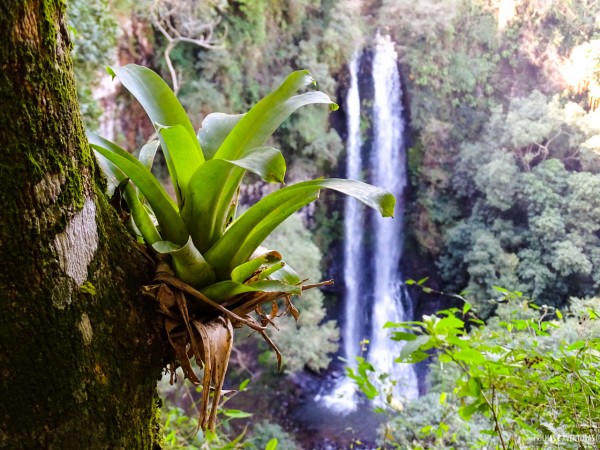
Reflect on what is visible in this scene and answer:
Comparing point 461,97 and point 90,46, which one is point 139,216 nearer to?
point 90,46

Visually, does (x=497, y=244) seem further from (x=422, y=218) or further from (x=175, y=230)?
(x=175, y=230)

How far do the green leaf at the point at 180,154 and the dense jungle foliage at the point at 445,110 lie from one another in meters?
2.07

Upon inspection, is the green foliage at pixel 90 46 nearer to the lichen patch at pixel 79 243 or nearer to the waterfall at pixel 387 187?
the lichen patch at pixel 79 243

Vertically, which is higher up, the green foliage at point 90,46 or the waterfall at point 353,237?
the green foliage at point 90,46

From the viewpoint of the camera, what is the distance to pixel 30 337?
0.42 metres

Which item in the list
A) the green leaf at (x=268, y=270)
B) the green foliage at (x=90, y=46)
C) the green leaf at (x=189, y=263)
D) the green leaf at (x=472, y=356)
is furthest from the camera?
the green foliage at (x=90, y=46)

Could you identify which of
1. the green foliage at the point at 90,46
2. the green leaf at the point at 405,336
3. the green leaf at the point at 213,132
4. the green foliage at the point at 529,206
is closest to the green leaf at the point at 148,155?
the green leaf at the point at 213,132

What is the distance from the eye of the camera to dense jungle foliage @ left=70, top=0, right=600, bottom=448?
280 centimetres

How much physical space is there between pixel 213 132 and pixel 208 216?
17cm

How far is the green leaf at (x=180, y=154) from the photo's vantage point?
1.80 feet

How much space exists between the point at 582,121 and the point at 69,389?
3222mm

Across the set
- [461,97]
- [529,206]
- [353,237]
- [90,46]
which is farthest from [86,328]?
[353,237]

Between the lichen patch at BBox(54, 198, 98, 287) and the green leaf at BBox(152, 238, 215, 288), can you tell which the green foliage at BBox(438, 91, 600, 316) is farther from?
the lichen patch at BBox(54, 198, 98, 287)

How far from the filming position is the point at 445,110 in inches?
182
